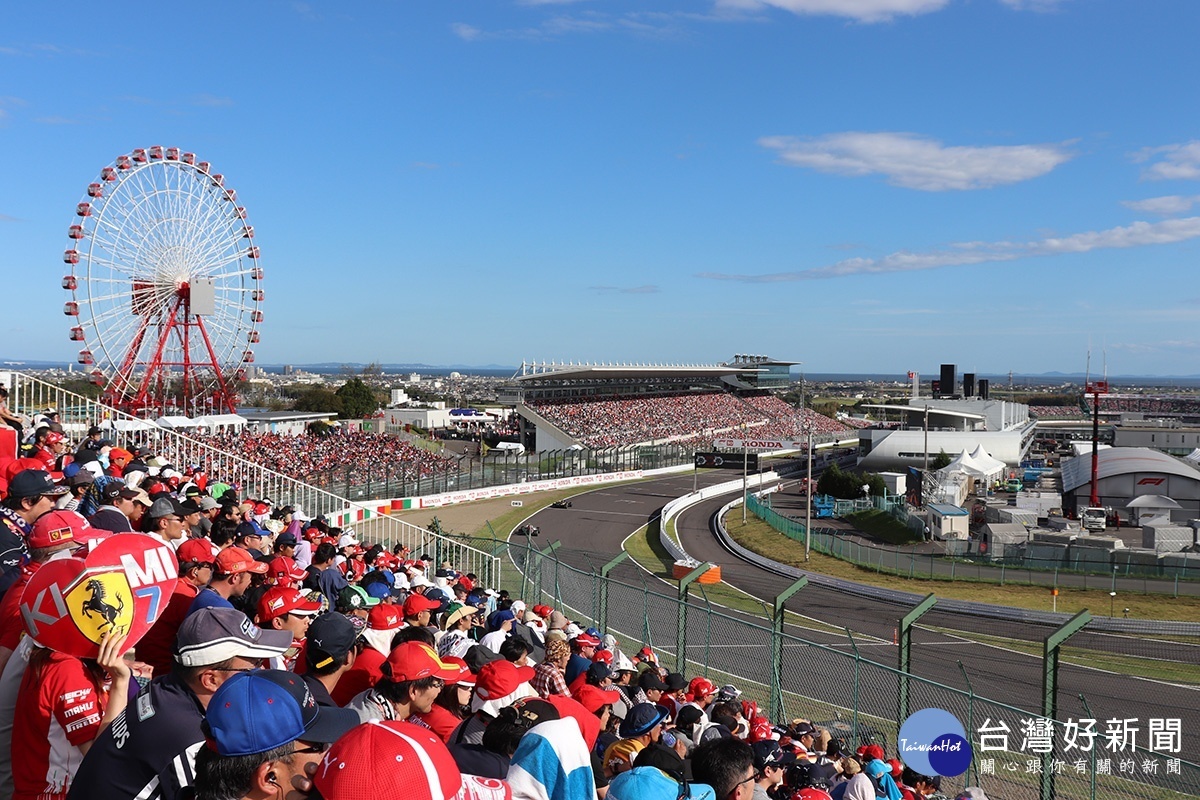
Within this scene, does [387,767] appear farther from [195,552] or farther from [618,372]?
[618,372]

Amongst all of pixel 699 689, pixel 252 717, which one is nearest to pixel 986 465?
pixel 699 689

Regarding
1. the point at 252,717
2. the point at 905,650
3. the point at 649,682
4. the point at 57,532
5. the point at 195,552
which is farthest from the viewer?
the point at 905,650

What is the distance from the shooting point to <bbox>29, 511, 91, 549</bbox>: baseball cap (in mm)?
4773

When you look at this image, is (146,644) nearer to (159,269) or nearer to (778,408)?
(159,269)

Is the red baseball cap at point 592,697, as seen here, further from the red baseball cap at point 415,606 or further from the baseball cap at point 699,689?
the baseball cap at point 699,689

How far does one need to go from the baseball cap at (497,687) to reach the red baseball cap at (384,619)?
3.56 ft

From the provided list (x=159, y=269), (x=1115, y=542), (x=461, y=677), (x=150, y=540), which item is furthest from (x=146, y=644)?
(x=159, y=269)

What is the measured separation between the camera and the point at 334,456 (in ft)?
132

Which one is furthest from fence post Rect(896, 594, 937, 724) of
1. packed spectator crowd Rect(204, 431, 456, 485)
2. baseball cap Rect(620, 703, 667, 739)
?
packed spectator crowd Rect(204, 431, 456, 485)

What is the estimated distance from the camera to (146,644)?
4891 millimetres

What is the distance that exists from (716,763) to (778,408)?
101883 millimetres

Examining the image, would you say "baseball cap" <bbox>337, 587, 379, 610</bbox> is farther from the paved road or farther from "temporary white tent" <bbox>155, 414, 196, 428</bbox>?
the paved road

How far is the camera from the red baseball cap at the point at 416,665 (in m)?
4.30

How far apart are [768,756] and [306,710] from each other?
3985 mm
